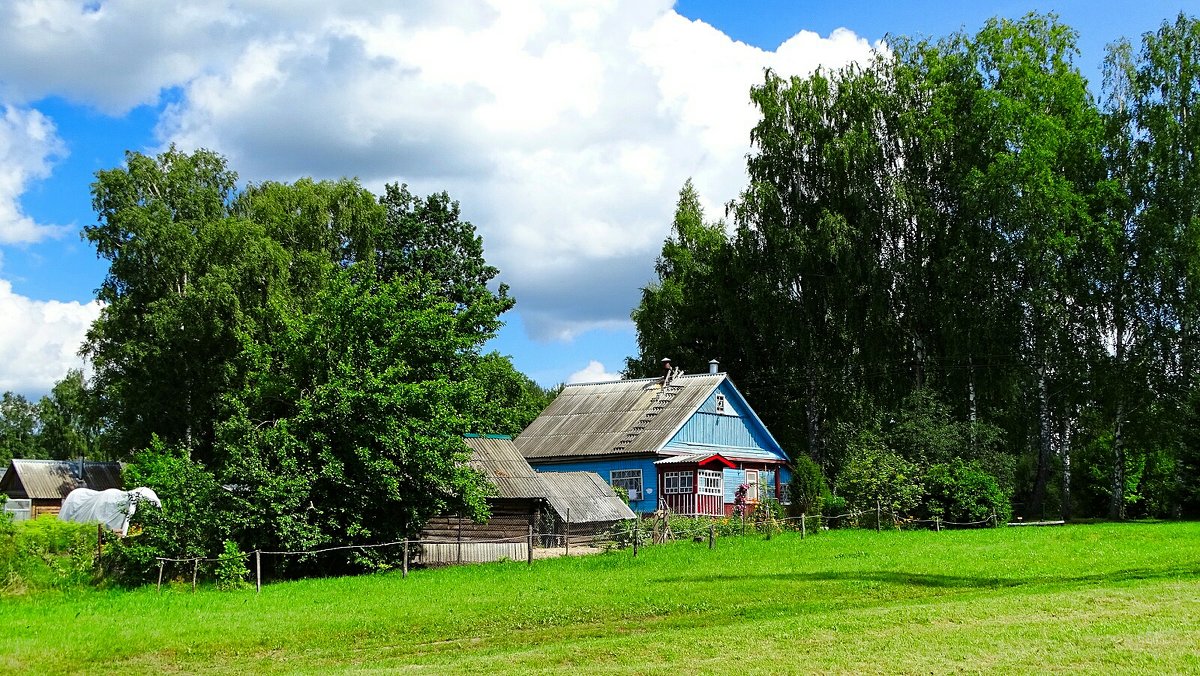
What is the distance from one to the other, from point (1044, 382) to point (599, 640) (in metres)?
32.6

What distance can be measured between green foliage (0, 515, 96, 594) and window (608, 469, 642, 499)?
2114cm

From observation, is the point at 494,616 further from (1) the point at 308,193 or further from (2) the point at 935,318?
(1) the point at 308,193

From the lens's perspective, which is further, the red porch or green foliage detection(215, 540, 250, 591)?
the red porch

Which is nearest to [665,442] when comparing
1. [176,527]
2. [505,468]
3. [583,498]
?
[583,498]

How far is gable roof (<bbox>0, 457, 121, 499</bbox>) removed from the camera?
51312 millimetres

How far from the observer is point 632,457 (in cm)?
4334

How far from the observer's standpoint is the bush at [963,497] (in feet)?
123

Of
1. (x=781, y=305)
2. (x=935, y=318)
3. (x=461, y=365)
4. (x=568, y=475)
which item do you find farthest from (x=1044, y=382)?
(x=461, y=365)

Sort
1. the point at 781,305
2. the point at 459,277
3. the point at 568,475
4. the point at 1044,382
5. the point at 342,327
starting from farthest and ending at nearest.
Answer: the point at 459,277 → the point at 781,305 → the point at 1044,382 → the point at 568,475 → the point at 342,327

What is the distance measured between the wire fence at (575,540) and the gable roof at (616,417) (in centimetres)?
721

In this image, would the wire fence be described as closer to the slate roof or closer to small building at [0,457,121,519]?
the slate roof

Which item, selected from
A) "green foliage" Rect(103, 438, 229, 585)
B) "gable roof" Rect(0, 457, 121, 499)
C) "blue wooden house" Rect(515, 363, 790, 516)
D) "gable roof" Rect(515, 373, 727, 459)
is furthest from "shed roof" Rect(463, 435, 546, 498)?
"gable roof" Rect(0, 457, 121, 499)

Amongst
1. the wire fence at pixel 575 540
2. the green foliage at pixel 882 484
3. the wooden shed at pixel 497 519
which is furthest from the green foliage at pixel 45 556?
the green foliage at pixel 882 484

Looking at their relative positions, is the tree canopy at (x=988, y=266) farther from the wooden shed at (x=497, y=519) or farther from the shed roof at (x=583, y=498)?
the wooden shed at (x=497, y=519)
